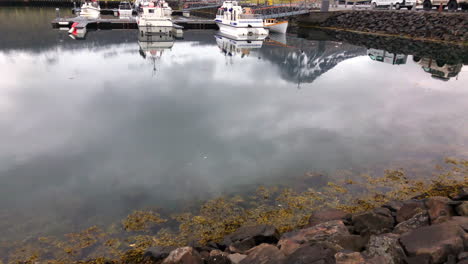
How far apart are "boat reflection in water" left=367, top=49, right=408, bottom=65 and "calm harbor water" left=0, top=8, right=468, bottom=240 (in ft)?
1.31

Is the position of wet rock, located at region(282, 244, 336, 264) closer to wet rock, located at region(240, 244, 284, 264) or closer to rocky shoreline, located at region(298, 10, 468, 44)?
wet rock, located at region(240, 244, 284, 264)

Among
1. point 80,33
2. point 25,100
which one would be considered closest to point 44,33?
point 80,33

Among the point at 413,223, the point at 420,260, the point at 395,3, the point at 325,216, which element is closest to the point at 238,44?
the point at 395,3

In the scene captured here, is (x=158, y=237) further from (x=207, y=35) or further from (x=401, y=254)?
(x=207, y=35)

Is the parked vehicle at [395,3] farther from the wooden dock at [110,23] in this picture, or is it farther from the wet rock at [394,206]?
the wet rock at [394,206]

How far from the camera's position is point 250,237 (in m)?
8.02

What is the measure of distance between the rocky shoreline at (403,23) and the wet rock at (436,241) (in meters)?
42.3

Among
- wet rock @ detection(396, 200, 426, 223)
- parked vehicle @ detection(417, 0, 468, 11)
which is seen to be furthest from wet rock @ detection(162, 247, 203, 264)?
parked vehicle @ detection(417, 0, 468, 11)

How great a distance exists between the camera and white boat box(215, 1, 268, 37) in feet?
165

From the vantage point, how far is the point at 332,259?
6336 millimetres

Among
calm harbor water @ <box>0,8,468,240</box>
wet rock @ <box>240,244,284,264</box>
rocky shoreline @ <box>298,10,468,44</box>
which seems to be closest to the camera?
wet rock @ <box>240,244,284,264</box>

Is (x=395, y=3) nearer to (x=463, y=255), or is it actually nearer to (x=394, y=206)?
(x=394, y=206)

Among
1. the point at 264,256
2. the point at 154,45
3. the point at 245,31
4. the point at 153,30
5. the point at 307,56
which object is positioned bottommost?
the point at 264,256

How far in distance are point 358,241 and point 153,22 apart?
51485 millimetres
